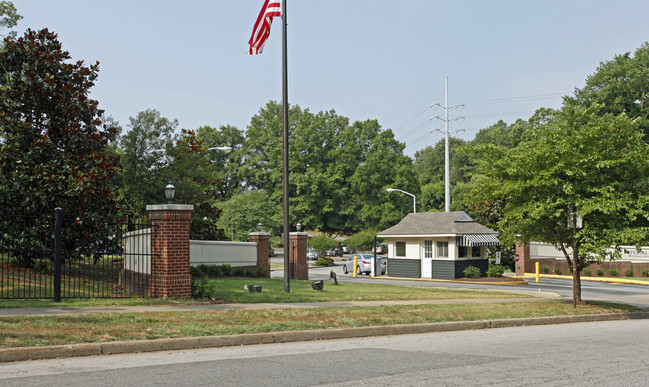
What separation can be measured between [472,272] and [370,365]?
2880cm

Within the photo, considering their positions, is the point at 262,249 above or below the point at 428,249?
above

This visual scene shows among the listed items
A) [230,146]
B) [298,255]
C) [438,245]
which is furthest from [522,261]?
[230,146]

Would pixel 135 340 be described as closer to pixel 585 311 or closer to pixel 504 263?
pixel 585 311

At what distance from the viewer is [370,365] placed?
828 centimetres

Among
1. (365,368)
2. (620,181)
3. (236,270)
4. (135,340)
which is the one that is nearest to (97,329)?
(135,340)

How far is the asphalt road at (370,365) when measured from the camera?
23.6 ft

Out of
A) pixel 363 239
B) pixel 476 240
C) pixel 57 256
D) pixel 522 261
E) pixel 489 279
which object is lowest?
pixel 489 279

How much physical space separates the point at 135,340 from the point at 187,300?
17.2 ft

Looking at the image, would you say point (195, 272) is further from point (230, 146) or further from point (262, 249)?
point (230, 146)

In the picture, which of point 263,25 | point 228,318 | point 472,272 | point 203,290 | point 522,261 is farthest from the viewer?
point 522,261

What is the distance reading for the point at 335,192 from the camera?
73.2 meters

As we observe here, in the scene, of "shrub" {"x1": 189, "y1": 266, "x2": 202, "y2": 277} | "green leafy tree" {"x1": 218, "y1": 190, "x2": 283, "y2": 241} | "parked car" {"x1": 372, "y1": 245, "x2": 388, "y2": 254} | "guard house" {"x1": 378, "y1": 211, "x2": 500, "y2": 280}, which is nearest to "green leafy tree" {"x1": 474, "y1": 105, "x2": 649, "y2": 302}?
"shrub" {"x1": 189, "y1": 266, "x2": 202, "y2": 277}

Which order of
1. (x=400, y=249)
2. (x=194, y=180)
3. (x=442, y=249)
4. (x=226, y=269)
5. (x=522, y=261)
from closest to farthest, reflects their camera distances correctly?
(x=226, y=269) < (x=194, y=180) < (x=442, y=249) < (x=400, y=249) < (x=522, y=261)

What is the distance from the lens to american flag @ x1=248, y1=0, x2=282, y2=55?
18562mm
